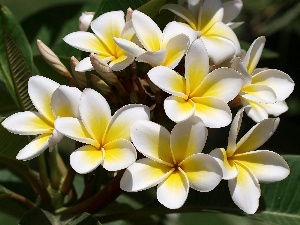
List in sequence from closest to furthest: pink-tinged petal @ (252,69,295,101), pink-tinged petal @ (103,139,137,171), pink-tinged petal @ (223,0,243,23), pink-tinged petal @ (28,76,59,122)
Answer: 1. pink-tinged petal @ (103,139,137,171)
2. pink-tinged petal @ (28,76,59,122)
3. pink-tinged petal @ (252,69,295,101)
4. pink-tinged petal @ (223,0,243,23)

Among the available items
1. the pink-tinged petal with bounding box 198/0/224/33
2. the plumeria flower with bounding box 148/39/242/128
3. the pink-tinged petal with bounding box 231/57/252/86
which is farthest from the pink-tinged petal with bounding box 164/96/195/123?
the pink-tinged petal with bounding box 198/0/224/33

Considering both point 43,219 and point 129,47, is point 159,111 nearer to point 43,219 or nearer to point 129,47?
point 129,47

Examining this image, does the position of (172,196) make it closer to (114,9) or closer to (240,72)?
(240,72)

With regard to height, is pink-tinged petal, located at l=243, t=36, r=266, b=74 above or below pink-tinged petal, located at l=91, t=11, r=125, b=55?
below

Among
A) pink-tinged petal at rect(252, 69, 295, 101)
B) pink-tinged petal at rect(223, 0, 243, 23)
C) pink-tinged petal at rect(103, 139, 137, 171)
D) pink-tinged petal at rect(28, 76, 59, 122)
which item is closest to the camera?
pink-tinged petal at rect(103, 139, 137, 171)

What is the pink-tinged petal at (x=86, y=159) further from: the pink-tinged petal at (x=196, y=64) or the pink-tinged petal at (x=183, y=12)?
A: the pink-tinged petal at (x=183, y=12)

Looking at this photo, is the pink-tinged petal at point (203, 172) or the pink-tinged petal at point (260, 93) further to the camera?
the pink-tinged petal at point (260, 93)

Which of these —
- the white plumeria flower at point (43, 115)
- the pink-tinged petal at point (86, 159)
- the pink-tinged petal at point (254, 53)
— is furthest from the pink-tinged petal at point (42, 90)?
the pink-tinged petal at point (254, 53)

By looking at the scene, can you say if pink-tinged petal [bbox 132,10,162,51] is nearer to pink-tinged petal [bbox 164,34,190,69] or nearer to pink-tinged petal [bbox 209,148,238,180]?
pink-tinged petal [bbox 164,34,190,69]
